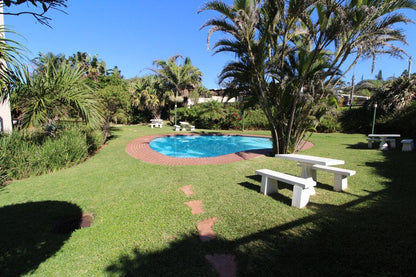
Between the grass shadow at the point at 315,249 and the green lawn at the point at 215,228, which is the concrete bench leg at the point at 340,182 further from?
the grass shadow at the point at 315,249

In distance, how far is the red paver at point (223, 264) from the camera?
239 centimetres

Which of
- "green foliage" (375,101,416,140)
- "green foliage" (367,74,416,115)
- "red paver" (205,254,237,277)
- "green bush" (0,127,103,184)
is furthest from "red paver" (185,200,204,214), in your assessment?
"green foliage" (367,74,416,115)

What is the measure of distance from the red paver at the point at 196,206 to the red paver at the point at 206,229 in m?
0.38

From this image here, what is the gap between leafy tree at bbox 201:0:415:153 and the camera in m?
6.41

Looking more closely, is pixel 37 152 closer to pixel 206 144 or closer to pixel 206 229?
pixel 206 229

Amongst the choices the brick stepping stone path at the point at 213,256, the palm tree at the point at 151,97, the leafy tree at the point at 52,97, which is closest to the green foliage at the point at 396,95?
the brick stepping stone path at the point at 213,256

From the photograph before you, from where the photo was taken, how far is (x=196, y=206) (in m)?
4.21

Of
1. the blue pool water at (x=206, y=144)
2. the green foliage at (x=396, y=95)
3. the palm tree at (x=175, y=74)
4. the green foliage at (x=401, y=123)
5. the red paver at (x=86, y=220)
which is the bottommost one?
the red paver at (x=86, y=220)

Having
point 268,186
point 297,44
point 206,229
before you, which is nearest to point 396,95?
point 297,44

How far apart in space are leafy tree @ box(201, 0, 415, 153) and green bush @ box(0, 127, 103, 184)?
7.15 meters

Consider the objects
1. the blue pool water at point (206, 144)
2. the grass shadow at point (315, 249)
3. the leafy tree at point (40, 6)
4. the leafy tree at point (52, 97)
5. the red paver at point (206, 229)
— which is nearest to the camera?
the leafy tree at point (40, 6)

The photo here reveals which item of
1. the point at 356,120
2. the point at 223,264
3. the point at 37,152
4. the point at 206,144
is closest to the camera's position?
the point at 223,264

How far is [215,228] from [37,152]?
7.13 metres

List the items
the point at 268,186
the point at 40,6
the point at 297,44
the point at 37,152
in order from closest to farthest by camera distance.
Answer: the point at 40,6
the point at 268,186
the point at 37,152
the point at 297,44
